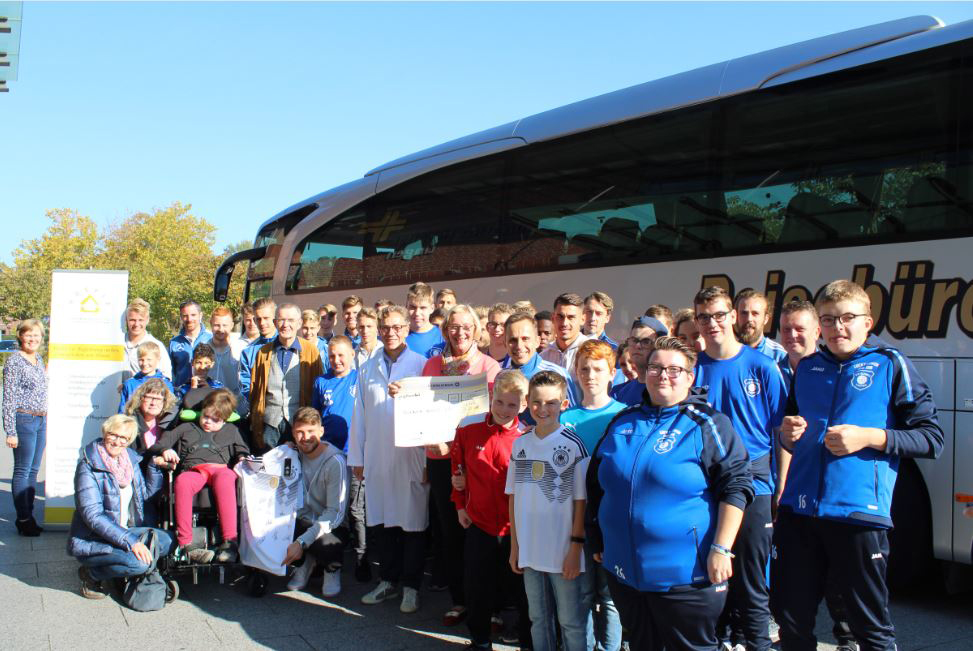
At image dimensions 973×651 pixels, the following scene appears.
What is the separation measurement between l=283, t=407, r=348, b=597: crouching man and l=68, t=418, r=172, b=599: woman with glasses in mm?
922

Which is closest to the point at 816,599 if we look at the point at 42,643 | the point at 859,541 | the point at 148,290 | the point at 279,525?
the point at 859,541

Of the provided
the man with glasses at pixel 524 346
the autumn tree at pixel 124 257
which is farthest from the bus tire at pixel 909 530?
the autumn tree at pixel 124 257

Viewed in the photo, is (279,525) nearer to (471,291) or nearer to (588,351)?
(588,351)

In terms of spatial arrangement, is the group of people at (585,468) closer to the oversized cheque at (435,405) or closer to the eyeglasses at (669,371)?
the eyeglasses at (669,371)

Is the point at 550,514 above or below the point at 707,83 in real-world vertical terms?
below

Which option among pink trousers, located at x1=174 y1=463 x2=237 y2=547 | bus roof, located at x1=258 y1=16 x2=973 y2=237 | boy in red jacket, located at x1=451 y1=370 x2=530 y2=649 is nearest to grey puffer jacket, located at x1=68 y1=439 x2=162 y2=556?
pink trousers, located at x1=174 y1=463 x2=237 y2=547

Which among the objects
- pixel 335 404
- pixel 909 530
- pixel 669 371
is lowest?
pixel 909 530

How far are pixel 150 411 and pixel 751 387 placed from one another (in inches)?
172

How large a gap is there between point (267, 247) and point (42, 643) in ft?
30.4

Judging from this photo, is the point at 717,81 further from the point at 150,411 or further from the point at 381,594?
the point at 150,411

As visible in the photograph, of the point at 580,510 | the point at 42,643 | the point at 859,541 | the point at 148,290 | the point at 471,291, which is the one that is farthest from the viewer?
the point at 148,290

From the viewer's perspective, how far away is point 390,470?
5336 mm

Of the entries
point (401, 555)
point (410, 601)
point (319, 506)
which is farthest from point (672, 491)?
point (319, 506)

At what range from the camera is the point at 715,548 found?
2.91m
